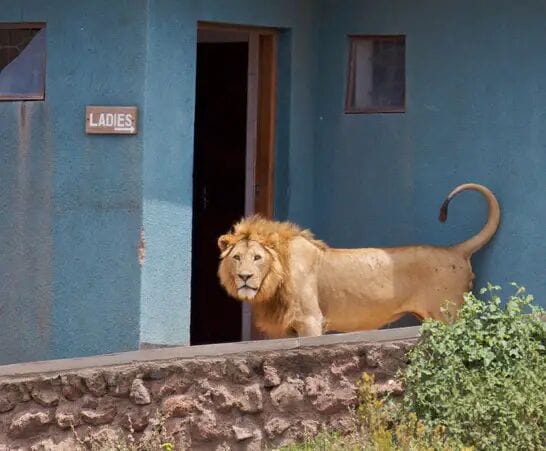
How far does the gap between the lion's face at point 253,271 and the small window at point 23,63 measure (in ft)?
Answer: 5.83

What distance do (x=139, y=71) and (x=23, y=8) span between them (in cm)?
97

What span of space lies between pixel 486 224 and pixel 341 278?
3.59ft

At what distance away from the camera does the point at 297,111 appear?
1295 centimetres

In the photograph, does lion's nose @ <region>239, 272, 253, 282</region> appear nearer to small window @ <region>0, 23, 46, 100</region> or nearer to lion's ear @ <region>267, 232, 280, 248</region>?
lion's ear @ <region>267, 232, 280, 248</region>

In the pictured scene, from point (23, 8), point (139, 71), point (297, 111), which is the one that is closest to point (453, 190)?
point (297, 111)

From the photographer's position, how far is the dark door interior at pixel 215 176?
13812mm

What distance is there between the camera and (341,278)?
12086 millimetres

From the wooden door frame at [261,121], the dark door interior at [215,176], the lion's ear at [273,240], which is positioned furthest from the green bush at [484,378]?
the dark door interior at [215,176]

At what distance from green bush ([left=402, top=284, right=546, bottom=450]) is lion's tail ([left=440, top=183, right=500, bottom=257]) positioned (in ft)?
6.48

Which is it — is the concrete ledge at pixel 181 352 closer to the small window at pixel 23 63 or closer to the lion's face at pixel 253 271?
the lion's face at pixel 253 271

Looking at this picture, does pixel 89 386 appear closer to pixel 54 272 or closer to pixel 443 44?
pixel 54 272

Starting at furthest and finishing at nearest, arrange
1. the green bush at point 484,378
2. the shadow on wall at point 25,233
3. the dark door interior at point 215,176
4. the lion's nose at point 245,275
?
the dark door interior at point 215,176
the shadow on wall at point 25,233
the lion's nose at point 245,275
the green bush at point 484,378

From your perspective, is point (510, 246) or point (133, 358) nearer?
point (133, 358)

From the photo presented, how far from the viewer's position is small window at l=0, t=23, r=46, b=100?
39.6ft
